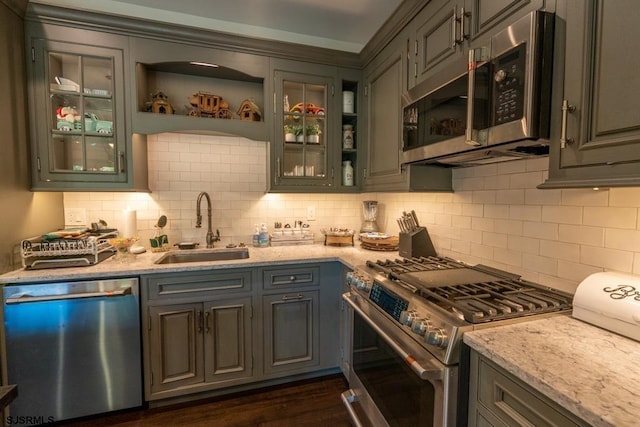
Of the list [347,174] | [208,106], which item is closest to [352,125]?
[347,174]

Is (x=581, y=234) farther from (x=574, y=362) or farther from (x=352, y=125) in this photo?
(x=352, y=125)

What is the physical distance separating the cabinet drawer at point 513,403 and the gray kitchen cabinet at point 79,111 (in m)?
2.16

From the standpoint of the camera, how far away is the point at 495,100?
3.60ft

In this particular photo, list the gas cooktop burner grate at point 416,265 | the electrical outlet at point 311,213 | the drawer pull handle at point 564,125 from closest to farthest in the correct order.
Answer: the drawer pull handle at point 564,125 < the gas cooktop burner grate at point 416,265 < the electrical outlet at point 311,213

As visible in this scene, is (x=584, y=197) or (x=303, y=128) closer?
(x=584, y=197)

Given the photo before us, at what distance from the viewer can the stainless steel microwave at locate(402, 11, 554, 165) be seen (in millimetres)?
976

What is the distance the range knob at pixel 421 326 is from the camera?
1.02m

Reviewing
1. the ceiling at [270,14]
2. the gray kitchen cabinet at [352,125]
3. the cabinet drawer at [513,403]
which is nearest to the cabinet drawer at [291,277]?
the gray kitchen cabinet at [352,125]

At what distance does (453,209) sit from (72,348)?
2382 mm

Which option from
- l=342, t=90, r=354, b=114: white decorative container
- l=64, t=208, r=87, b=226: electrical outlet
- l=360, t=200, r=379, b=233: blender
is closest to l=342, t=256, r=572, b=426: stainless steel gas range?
l=360, t=200, r=379, b=233: blender

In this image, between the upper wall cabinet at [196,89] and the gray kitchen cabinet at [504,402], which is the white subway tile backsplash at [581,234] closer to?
the gray kitchen cabinet at [504,402]

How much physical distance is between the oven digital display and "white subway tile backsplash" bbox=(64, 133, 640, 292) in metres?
0.69

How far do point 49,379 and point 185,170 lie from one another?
151 cm

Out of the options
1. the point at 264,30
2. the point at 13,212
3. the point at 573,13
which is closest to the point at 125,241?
the point at 13,212
